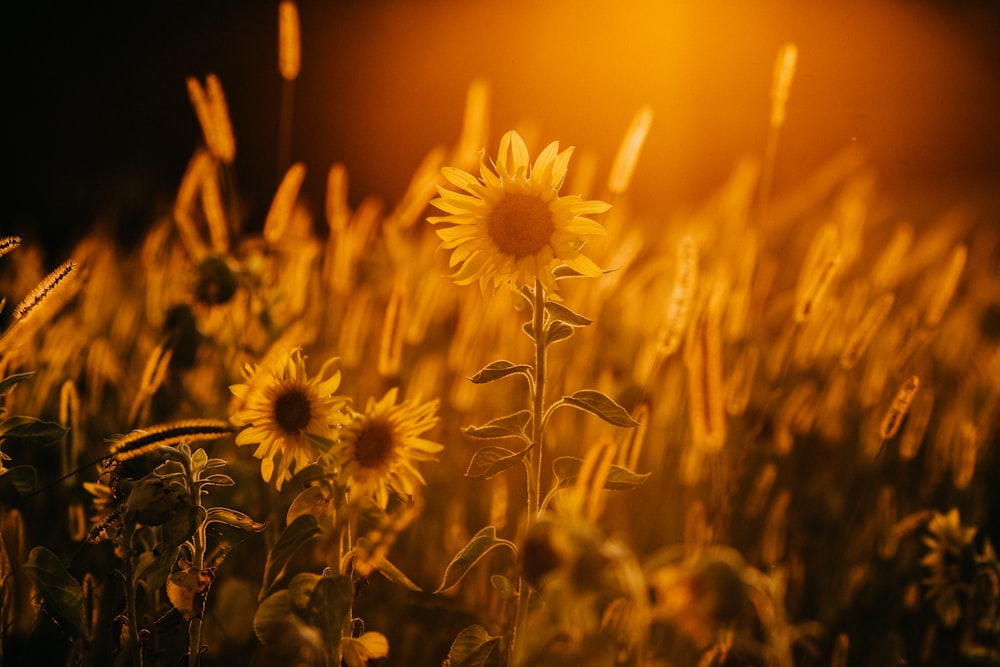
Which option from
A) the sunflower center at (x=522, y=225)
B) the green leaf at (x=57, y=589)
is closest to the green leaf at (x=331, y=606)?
the green leaf at (x=57, y=589)

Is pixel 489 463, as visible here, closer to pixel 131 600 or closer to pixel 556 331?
pixel 556 331

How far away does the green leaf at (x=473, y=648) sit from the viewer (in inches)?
31.1

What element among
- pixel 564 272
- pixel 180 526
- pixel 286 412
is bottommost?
pixel 180 526

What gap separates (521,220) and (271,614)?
0.48 metres

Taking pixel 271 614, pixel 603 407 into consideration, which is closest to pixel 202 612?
pixel 271 614

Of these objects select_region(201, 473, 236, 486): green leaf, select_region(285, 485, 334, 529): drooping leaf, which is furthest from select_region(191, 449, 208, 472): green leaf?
select_region(285, 485, 334, 529): drooping leaf

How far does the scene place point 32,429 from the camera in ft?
2.77

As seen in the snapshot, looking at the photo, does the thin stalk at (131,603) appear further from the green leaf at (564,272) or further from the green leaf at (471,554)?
the green leaf at (564,272)

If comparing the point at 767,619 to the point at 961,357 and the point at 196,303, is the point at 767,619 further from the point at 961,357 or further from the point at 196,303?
the point at 961,357

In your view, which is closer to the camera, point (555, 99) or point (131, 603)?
point (131, 603)

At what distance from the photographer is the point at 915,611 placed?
1401 millimetres

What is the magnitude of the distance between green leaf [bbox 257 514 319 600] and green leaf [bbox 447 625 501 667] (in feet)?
0.59

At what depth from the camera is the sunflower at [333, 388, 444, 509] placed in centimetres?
83

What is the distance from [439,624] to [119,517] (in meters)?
0.72
